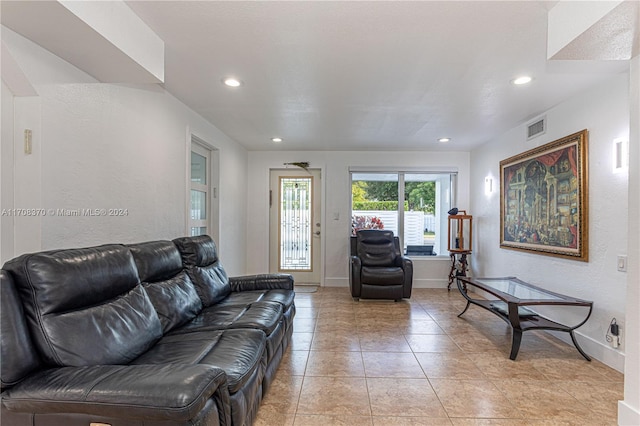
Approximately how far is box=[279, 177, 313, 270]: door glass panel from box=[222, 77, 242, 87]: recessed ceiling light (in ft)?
9.95

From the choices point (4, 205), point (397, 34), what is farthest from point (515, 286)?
point (4, 205)

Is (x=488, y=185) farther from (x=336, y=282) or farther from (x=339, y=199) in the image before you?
(x=336, y=282)

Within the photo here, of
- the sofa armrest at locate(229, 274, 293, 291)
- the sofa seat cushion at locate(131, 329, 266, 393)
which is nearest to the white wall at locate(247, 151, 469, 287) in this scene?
the sofa armrest at locate(229, 274, 293, 291)

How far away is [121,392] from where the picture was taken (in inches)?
43.9

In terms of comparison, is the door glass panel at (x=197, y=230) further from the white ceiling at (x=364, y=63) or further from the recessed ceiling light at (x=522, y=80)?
the recessed ceiling light at (x=522, y=80)

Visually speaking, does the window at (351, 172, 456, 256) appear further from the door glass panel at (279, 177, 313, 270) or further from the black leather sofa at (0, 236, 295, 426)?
the black leather sofa at (0, 236, 295, 426)

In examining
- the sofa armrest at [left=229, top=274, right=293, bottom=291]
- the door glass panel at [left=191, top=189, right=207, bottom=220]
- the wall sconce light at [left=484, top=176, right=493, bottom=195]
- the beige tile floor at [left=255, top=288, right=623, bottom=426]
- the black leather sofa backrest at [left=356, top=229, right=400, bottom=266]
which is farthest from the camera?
the black leather sofa backrest at [left=356, top=229, right=400, bottom=266]

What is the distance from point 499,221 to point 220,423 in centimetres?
434

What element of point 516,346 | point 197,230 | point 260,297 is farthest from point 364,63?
point 197,230

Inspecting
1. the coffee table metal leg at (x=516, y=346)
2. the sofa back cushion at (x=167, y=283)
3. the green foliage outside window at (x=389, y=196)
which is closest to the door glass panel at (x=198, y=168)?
the sofa back cushion at (x=167, y=283)

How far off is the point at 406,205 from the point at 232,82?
151 inches

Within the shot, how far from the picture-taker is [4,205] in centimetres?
165

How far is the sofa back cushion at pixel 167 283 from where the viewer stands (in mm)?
2121

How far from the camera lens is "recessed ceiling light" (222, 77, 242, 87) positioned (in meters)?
2.66
